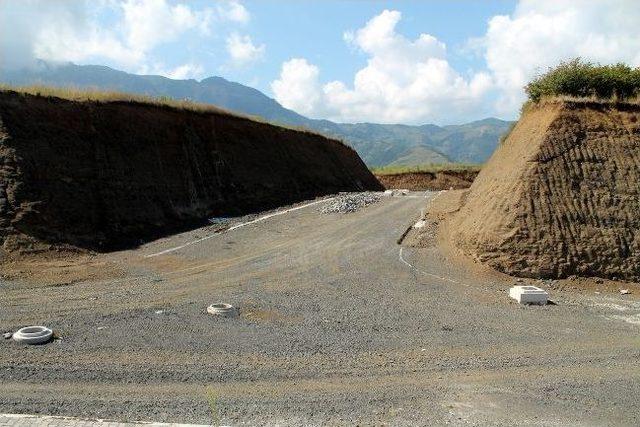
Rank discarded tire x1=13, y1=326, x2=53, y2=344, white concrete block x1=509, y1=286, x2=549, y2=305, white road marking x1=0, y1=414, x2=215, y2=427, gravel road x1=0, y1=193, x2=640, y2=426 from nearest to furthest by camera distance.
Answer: white road marking x1=0, y1=414, x2=215, y2=427 < gravel road x1=0, y1=193, x2=640, y2=426 < discarded tire x1=13, y1=326, x2=53, y2=344 < white concrete block x1=509, y1=286, x2=549, y2=305

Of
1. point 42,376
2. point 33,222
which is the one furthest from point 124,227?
point 42,376

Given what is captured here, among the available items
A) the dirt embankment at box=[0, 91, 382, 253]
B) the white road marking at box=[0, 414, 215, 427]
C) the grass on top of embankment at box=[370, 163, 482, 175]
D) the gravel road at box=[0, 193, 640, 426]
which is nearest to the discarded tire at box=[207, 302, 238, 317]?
the gravel road at box=[0, 193, 640, 426]

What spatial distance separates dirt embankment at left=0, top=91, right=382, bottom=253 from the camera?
728 inches

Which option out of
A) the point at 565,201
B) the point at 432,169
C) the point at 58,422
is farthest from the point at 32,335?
the point at 432,169

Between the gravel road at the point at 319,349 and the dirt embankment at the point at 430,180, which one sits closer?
the gravel road at the point at 319,349

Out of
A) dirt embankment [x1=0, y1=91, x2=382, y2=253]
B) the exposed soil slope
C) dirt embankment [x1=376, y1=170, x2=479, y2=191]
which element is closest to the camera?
the exposed soil slope

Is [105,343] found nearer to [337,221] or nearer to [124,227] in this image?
[124,227]

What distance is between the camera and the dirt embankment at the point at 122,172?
18500 mm

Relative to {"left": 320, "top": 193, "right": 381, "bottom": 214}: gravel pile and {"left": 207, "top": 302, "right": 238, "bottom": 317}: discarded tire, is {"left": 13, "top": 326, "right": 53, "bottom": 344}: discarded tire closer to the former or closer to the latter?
{"left": 207, "top": 302, "right": 238, "bottom": 317}: discarded tire

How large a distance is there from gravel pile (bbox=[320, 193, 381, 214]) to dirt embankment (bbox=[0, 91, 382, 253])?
327 centimetres

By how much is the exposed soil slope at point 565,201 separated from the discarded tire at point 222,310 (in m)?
8.22

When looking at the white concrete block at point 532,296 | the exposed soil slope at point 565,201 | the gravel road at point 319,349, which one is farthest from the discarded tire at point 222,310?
the exposed soil slope at point 565,201

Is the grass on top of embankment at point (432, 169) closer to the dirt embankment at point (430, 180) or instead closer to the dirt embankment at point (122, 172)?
the dirt embankment at point (430, 180)

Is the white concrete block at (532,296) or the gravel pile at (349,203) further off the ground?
the gravel pile at (349,203)
